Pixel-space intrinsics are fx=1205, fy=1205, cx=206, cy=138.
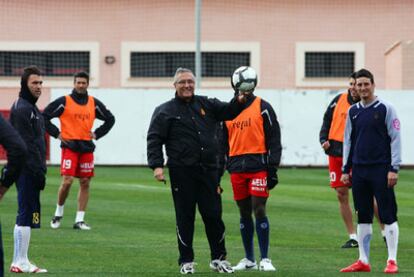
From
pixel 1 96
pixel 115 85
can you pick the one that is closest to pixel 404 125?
pixel 115 85

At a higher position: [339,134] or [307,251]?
[339,134]

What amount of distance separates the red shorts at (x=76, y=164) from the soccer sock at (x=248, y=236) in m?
5.47

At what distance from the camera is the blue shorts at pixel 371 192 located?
12617mm

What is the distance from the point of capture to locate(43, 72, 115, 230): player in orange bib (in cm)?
1823

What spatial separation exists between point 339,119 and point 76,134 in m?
4.54

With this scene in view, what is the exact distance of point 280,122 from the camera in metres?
39.3

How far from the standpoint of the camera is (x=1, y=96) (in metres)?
47.2

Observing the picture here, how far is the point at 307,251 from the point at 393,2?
33884 mm

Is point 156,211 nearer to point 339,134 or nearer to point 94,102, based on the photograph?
point 94,102

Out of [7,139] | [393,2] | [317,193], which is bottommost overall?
[317,193]

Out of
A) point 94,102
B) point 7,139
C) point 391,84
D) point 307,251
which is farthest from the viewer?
point 391,84

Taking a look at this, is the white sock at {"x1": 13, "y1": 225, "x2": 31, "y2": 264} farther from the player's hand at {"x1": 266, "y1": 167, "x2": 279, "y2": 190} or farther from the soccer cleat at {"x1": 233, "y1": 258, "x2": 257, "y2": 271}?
the player's hand at {"x1": 266, "y1": 167, "x2": 279, "y2": 190}

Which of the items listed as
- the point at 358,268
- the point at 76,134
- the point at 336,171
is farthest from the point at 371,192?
the point at 76,134

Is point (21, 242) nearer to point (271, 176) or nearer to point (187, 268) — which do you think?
point (187, 268)
